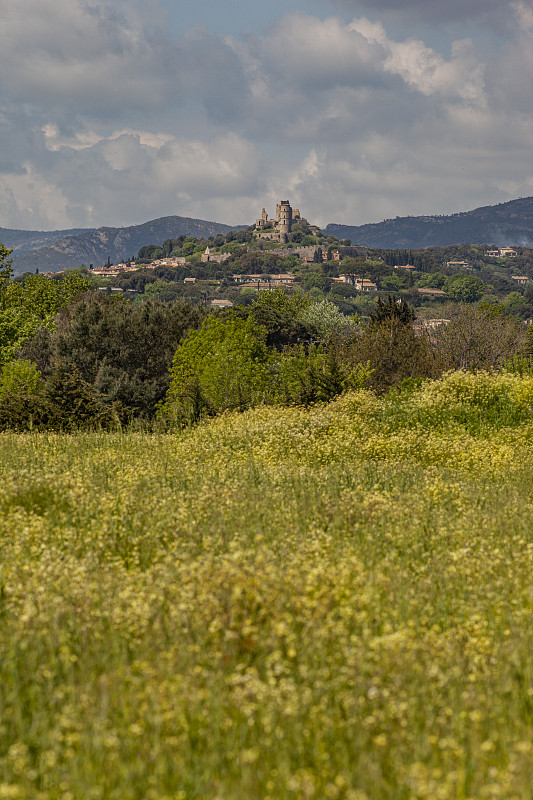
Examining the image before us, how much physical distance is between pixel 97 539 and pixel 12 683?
11.6ft

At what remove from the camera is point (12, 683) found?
4762 millimetres

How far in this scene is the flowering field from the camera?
3.72m

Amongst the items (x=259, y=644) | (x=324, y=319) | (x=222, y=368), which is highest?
(x=324, y=319)

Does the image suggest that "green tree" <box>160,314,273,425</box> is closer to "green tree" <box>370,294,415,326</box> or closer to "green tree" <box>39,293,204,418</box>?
"green tree" <box>39,293,204,418</box>

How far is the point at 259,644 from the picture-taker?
16.8ft

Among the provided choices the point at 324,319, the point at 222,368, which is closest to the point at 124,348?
the point at 222,368

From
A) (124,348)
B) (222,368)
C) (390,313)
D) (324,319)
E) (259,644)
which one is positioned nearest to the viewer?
(259,644)

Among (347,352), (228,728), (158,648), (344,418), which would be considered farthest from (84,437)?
(347,352)

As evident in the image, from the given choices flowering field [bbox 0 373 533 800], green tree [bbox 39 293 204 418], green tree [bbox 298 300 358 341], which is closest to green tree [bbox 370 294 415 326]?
green tree [bbox 39 293 204 418]

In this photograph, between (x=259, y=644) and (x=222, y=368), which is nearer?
(x=259, y=644)

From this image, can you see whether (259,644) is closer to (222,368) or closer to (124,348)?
(222,368)

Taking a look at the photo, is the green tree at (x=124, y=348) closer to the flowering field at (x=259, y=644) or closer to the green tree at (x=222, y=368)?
the green tree at (x=222, y=368)

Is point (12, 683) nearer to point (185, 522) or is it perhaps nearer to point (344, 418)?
point (185, 522)

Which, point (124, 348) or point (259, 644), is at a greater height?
point (259, 644)
